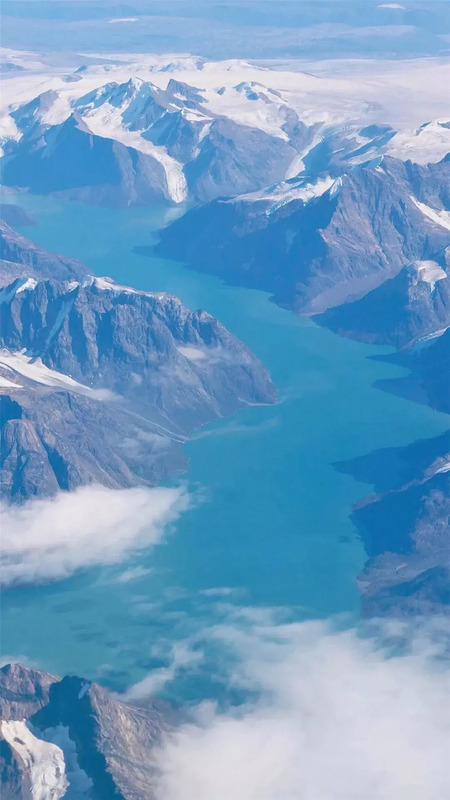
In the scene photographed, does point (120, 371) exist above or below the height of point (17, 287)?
below

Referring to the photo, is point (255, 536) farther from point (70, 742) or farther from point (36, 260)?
point (36, 260)

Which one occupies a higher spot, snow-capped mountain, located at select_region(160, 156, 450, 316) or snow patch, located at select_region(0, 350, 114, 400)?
snow patch, located at select_region(0, 350, 114, 400)

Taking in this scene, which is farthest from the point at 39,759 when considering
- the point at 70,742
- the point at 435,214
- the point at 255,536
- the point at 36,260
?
the point at 435,214

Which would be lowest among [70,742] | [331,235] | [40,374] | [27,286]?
[331,235]

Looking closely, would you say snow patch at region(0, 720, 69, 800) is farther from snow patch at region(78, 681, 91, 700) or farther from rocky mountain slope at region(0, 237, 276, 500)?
rocky mountain slope at region(0, 237, 276, 500)

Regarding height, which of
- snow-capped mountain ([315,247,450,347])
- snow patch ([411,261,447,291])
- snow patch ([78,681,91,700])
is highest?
snow patch ([78,681,91,700])

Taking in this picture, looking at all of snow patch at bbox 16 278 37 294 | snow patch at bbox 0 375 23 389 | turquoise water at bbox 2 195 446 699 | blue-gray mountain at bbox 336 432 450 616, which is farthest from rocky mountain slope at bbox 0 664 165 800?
snow patch at bbox 16 278 37 294

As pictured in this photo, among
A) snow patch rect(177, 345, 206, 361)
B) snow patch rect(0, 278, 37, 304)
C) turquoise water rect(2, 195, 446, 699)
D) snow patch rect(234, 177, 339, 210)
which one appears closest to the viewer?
turquoise water rect(2, 195, 446, 699)
